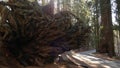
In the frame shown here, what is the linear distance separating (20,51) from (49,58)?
1.38 meters

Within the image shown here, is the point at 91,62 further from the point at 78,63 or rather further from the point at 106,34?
the point at 106,34

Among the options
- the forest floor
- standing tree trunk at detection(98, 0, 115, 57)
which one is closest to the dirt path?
the forest floor

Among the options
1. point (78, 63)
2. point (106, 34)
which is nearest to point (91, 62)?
point (78, 63)

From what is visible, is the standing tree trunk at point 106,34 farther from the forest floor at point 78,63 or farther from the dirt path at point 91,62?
the forest floor at point 78,63

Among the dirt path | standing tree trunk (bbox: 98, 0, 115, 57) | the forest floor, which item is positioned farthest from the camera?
standing tree trunk (bbox: 98, 0, 115, 57)

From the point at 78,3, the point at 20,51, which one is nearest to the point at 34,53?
the point at 20,51

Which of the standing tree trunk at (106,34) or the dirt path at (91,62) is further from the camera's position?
the standing tree trunk at (106,34)

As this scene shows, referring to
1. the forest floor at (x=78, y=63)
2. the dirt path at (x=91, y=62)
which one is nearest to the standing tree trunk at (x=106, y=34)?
the dirt path at (x=91, y=62)

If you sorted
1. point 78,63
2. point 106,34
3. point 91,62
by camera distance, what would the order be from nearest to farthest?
point 78,63 → point 91,62 → point 106,34

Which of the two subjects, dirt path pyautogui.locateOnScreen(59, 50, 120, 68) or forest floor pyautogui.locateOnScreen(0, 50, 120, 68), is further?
dirt path pyautogui.locateOnScreen(59, 50, 120, 68)

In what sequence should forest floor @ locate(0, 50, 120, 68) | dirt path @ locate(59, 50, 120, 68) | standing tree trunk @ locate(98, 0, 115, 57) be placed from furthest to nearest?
standing tree trunk @ locate(98, 0, 115, 57) < dirt path @ locate(59, 50, 120, 68) < forest floor @ locate(0, 50, 120, 68)

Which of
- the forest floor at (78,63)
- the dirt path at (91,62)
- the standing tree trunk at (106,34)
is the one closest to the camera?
the forest floor at (78,63)

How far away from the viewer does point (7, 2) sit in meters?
9.65

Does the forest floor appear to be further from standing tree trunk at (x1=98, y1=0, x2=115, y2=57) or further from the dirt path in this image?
standing tree trunk at (x1=98, y1=0, x2=115, y2=57)
